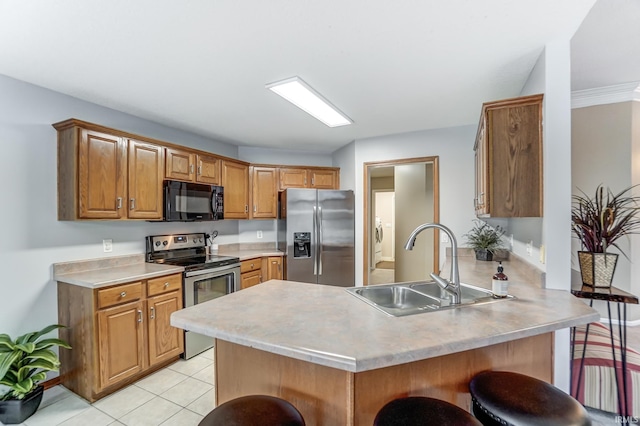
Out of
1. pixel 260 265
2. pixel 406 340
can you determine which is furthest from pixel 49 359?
pixel 406 340

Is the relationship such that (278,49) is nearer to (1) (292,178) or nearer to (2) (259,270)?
(1) (292,178)

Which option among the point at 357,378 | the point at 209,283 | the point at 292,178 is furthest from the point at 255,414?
the point at 292,178

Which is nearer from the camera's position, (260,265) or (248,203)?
(260,265)

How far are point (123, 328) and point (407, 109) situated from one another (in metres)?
3.29

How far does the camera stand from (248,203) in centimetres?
416

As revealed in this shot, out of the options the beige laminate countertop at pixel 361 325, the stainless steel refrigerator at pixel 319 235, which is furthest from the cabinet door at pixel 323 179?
the beige laminate countertop at pixel 361 325

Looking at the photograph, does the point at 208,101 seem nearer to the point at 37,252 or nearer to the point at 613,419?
the point at 37,252

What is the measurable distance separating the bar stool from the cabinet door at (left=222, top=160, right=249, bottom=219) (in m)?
2.93

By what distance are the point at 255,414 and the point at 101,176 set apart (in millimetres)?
2444

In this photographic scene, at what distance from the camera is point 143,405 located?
2.17 meters

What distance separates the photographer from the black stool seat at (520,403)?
998mm

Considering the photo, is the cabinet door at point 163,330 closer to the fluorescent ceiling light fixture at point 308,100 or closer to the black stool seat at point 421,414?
the fluorescent ceiling light fixture at point 308,100

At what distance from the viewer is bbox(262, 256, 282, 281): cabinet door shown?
12.7 ft

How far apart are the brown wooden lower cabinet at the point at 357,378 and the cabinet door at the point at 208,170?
2.48 metres
